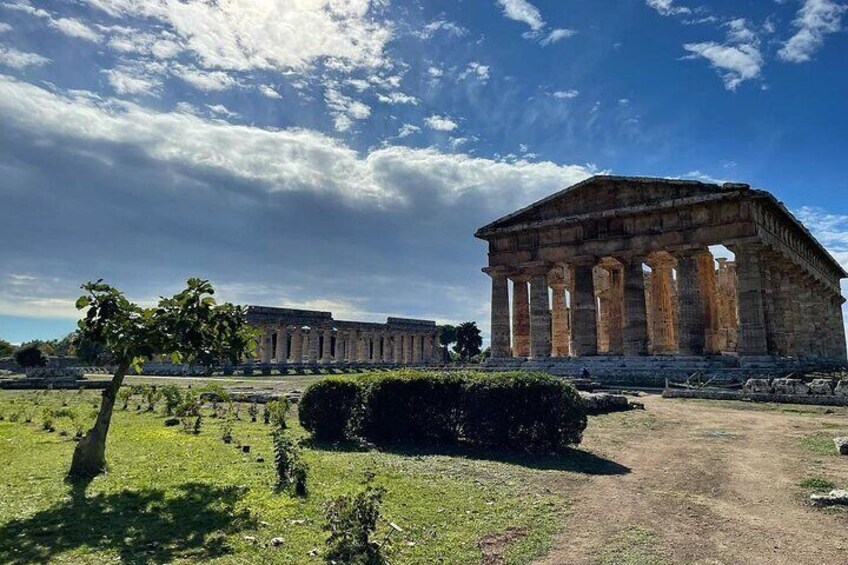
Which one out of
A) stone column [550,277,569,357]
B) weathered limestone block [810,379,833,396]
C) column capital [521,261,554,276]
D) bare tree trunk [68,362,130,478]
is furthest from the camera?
stone column [550,277,569,357]

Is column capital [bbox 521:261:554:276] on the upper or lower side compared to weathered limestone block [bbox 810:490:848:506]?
upper

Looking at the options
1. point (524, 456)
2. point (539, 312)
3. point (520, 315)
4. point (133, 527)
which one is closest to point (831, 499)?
point (524, 456)

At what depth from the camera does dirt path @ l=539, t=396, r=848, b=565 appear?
22.5 feet

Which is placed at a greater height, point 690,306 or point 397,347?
point 690,306

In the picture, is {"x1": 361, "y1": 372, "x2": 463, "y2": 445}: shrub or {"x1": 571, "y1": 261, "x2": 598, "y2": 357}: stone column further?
{"x1": 571, "y1": 261, "x2": 598, "y2": 357}: stone column

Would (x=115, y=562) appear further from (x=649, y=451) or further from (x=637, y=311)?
(x=637, y=311)

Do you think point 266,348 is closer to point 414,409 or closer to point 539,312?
point 539,312

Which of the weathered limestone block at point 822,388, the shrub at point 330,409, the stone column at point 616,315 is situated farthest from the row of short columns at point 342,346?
the weathered limestone block at point 822,388

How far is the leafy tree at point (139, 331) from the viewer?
10.4 m

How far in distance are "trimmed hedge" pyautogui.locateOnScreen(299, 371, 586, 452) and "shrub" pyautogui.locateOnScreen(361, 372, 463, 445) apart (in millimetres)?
25

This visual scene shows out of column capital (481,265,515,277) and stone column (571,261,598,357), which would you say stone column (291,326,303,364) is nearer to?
column capital (481,265,515,277)

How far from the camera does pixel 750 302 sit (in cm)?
3553

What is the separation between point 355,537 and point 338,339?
79.7 m

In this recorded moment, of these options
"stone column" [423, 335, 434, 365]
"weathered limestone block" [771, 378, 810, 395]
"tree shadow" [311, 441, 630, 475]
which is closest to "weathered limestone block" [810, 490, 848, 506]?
"tree shadow" [311, 441, 630, 475]
